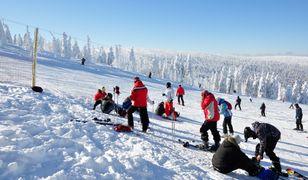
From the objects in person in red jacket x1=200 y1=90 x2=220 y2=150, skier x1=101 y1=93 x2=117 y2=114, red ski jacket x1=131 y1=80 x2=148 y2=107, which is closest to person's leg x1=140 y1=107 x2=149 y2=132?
red ski jacket x1=131 y1=80 x2=148 y2=107

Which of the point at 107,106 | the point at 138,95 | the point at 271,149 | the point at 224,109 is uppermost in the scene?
the point at 138,95

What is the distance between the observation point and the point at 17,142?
18.5 ft

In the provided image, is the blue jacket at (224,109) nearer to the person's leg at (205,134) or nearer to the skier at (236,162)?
the person's leg at (205,134)

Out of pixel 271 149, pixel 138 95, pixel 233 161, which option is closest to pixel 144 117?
pixel 138 95

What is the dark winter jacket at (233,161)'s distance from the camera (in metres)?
5.94

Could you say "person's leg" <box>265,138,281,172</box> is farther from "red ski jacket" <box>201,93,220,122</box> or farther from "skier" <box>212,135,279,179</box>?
"red ski jacket" <box>201,93,220,122</box>

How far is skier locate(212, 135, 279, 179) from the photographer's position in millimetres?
5926

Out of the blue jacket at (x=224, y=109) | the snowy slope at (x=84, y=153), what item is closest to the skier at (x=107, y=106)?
the snowy slope at (x=84, y=153)

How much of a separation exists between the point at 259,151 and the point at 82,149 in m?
4.51

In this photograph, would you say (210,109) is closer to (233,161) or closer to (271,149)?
(271,149)

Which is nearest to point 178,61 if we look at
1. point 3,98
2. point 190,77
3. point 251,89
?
point 190,77

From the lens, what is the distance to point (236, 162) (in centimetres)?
593

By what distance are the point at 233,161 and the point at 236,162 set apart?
7 cm

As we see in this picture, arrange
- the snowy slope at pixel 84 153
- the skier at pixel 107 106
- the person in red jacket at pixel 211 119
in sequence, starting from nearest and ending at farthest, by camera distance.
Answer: the snowy slope at pixel 84 153 → the person in red jacket at pixel 211 119 → the skier at pixel 107 106
